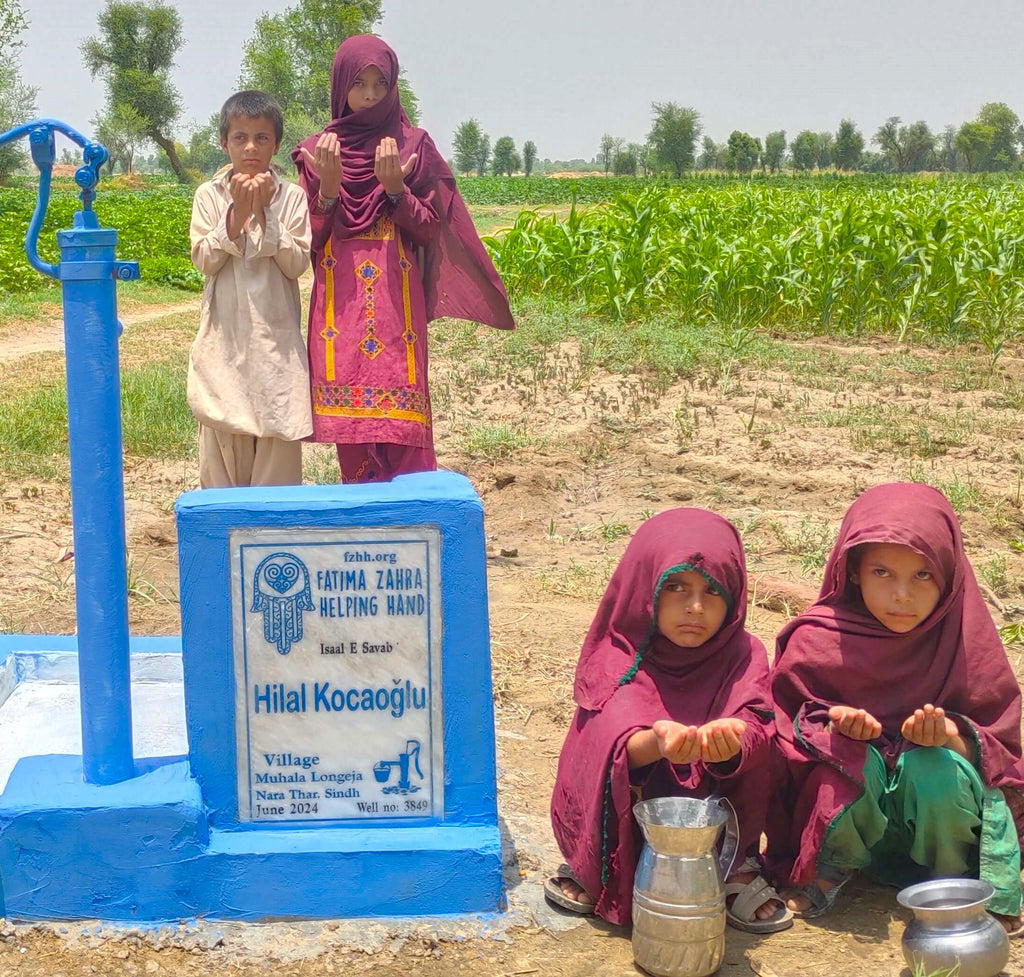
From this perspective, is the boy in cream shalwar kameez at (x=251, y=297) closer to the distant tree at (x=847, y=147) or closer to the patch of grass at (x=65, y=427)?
the patch of grass at (x=65, y=427)

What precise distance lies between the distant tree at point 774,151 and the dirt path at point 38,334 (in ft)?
262

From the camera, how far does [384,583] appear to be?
256 cm

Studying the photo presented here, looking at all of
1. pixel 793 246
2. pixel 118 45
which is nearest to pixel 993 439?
pixel 793 246

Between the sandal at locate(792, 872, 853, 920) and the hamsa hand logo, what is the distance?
47.5 inches

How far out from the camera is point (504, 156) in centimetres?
11950

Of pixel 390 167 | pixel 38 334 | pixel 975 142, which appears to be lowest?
pixel 38 334

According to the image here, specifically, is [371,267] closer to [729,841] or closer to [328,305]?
[328,305]

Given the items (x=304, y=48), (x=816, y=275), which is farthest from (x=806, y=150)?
(x=816, y=275)

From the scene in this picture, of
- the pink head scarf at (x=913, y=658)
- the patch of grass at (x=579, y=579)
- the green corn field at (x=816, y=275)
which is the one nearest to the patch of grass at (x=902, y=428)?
the patch of grass at (x=579, y=579)

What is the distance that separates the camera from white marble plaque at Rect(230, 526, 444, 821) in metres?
2.54

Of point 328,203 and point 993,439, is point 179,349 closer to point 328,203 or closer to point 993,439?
point 993,439

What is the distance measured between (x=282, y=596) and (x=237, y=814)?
468mm

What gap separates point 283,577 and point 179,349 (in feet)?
28.1

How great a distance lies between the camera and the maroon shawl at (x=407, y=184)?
147 inches
